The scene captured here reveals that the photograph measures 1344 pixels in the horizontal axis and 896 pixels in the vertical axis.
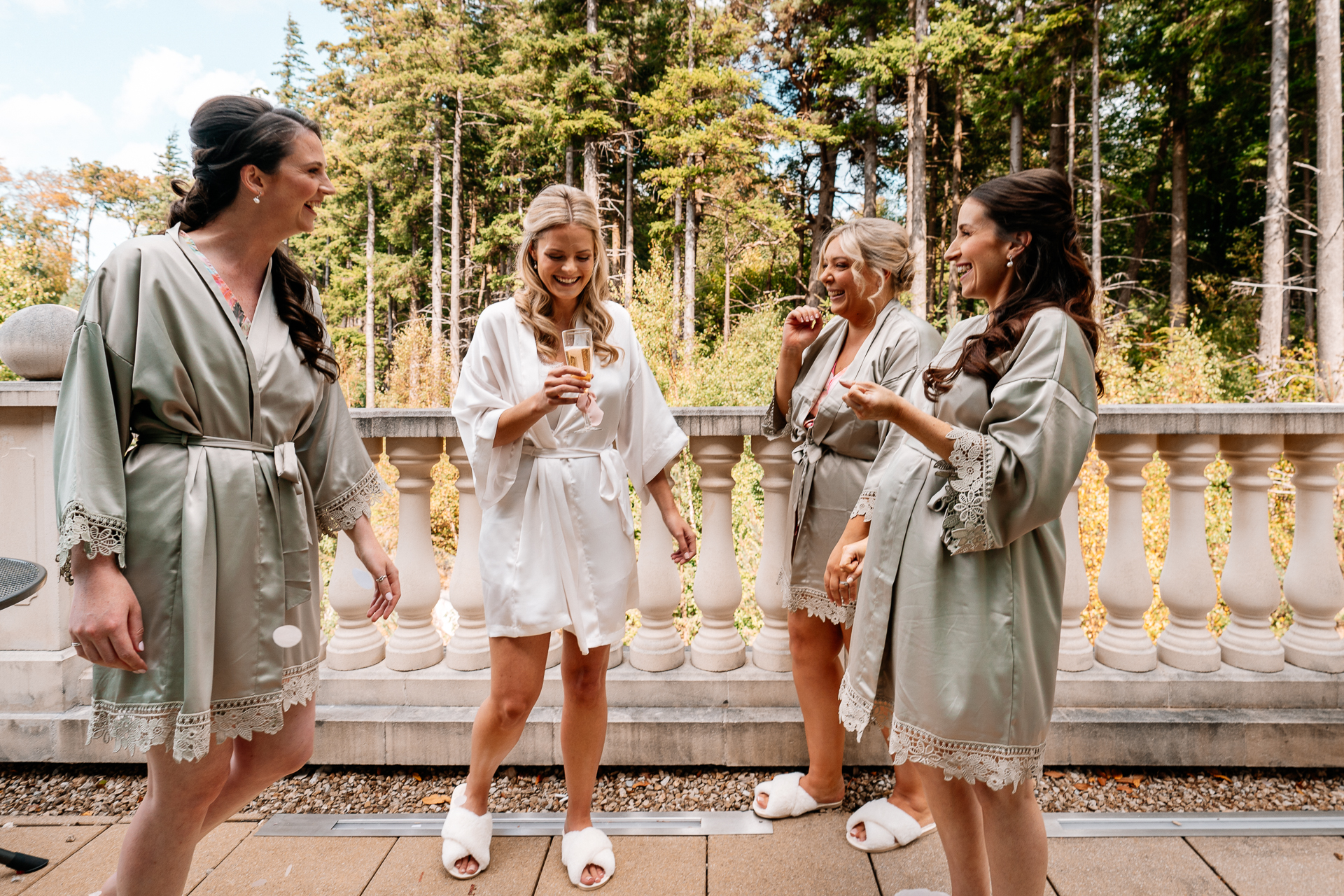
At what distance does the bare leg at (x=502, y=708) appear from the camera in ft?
7.07

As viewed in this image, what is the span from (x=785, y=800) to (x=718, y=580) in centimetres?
82

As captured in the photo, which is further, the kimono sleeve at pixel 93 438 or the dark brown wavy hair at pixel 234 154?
the dark brown wavy hair at pixel 234 154

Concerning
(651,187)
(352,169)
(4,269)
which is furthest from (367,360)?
(651,187)

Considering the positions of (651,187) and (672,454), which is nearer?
(672,454)

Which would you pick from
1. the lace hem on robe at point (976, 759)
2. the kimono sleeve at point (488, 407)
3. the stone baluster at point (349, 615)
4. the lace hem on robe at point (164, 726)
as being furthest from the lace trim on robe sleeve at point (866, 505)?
the stone baluster at point (349, 615)

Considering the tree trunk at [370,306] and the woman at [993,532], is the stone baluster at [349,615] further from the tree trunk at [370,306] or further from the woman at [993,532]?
the tree trunk at [370,306]

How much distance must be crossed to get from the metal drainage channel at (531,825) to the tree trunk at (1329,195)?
13.5m

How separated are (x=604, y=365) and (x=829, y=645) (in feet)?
3.96

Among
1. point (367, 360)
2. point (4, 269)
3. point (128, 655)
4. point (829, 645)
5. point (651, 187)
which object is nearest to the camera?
point (128, 655)

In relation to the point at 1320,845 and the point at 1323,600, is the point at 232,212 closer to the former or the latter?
the point at 1320,845

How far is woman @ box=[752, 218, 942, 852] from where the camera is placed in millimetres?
2258

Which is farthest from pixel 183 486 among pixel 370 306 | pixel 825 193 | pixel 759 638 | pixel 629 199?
pixel 370 306

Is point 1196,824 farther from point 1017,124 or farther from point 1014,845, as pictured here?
point 1017,124

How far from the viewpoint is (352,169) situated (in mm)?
27844
